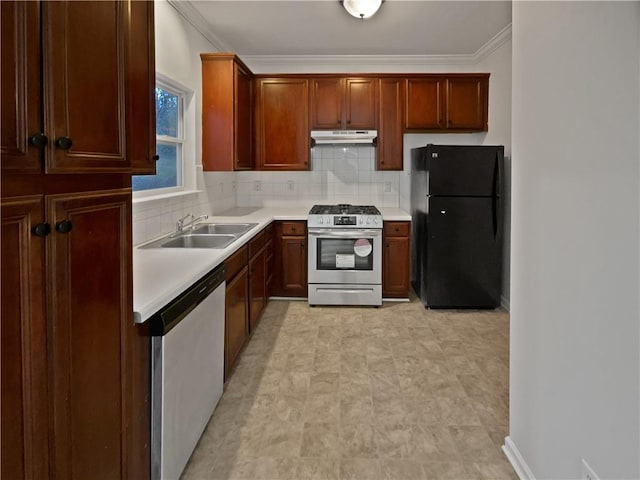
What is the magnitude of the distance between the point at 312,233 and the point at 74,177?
12.4 feet

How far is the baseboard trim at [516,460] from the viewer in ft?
7.11

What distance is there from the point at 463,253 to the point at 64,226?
4.20 metres

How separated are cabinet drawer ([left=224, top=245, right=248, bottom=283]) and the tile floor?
0.67 m

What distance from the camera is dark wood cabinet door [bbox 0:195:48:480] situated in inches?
42.4

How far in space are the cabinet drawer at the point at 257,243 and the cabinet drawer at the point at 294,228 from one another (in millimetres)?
534

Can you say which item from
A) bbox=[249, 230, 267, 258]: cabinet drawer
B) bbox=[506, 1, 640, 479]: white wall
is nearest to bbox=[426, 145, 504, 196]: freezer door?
bbox=[249, 230, 267, 258]: cabinet drawer

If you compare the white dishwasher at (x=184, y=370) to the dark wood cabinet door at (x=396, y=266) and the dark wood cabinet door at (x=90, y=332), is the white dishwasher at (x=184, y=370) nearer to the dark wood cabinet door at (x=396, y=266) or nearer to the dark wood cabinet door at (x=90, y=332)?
the dark wood cabinet door at (x=90, y=332)

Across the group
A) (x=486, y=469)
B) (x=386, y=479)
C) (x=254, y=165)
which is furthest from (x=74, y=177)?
(x=254, y=165)

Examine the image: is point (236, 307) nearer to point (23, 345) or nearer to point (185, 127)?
point (185, 127)

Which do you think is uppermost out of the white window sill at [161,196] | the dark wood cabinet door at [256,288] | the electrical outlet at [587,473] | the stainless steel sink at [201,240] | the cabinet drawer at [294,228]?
the white window sill at [161,196]

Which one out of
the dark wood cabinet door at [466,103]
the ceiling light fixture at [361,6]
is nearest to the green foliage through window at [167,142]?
the ceiling light fixture at [361,6]

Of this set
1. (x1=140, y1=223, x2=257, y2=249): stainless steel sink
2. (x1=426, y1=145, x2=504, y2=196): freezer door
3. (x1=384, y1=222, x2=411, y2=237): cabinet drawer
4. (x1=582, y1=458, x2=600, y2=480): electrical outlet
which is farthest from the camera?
(x1=384, y1=222, x2=411, y2=237): cabinet drawer

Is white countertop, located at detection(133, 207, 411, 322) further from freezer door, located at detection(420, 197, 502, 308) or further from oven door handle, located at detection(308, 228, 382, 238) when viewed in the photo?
freezer door, located at detection(420, 197, 502, 308)

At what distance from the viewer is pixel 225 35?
192 inches
